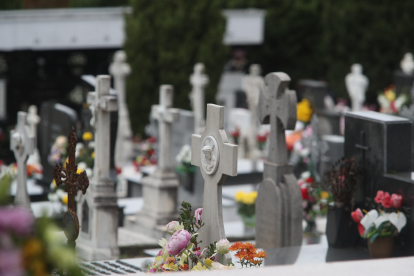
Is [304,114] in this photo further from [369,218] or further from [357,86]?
[369,218]

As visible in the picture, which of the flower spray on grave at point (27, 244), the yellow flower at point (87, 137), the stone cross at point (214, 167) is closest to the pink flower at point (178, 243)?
the stone cross at point (214, 167)

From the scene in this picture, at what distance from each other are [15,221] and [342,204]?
5.43 meters

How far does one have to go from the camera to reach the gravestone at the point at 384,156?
252 inches

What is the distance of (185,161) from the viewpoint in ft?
32.7

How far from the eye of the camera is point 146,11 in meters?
15.1

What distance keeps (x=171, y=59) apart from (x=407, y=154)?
8999 millimetres

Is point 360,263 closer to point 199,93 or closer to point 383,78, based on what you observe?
point 199,93

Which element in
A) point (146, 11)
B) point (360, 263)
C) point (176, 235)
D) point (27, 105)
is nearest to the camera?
point (360, 263)

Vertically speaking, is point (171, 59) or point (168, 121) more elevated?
point (171, 59)

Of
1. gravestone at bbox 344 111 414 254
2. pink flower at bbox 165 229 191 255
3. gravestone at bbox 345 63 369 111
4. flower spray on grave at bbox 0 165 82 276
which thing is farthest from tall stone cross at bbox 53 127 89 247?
gravestone at bbox 345 63 369 111

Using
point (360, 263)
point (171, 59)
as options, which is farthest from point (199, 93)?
point (360, 263)

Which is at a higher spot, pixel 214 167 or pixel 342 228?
pixel 214 167

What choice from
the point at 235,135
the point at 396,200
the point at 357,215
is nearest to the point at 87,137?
the point at 235,135

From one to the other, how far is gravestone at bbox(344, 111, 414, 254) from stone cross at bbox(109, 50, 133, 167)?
7.15 meters
